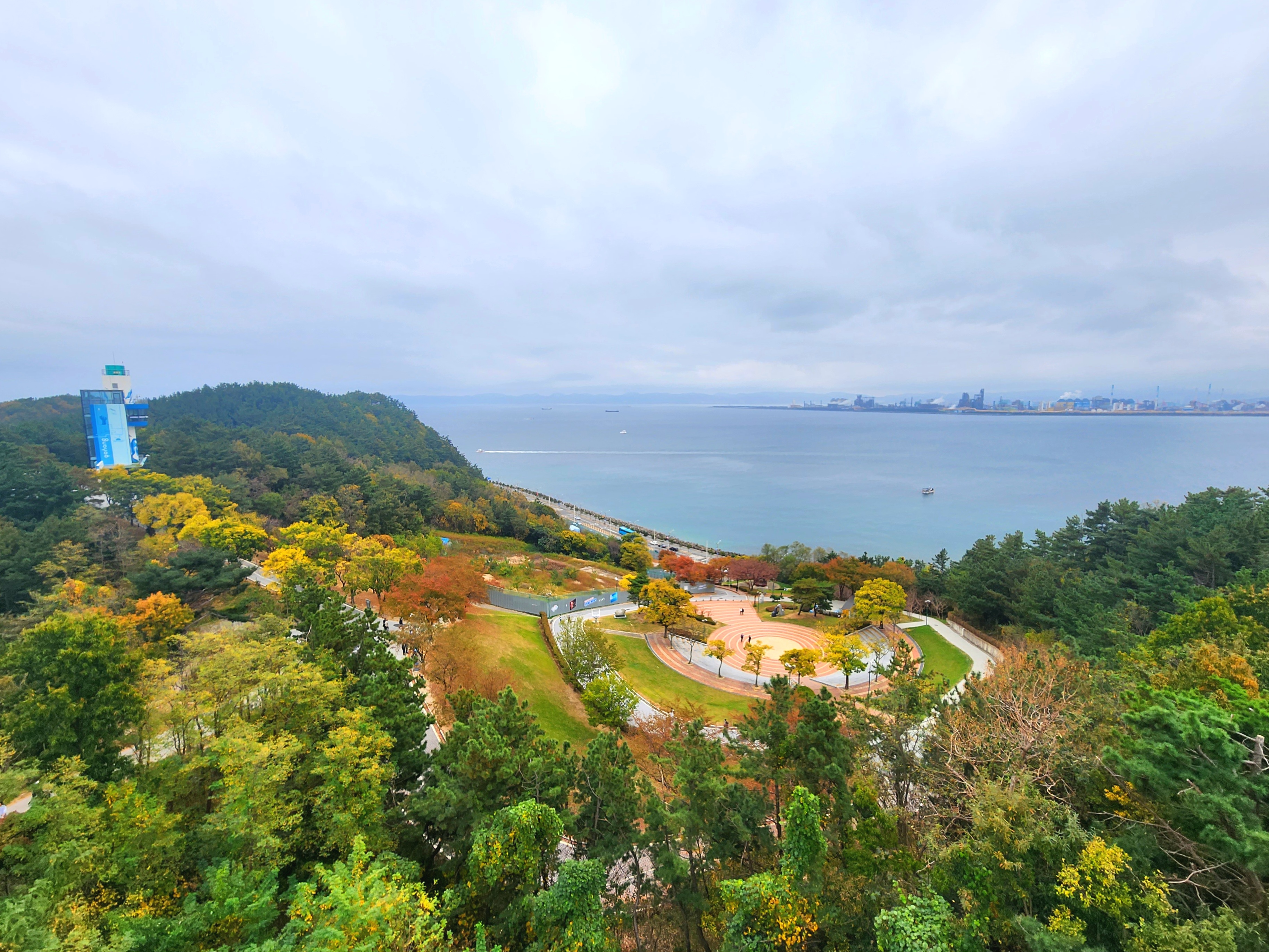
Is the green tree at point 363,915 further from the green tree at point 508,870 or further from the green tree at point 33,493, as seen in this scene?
the green tree at point 33,493

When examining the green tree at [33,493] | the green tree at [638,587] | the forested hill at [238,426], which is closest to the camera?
the green tree at [638,587]

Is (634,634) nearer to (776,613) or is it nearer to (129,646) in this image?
(776,613)

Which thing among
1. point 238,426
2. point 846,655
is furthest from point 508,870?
point 238,426

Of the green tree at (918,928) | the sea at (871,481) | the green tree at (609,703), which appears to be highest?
the green tree at (918,928)

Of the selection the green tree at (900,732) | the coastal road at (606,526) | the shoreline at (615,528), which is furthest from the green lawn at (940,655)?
the coastal road at (606,526)

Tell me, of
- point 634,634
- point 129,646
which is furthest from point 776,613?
point 129,646

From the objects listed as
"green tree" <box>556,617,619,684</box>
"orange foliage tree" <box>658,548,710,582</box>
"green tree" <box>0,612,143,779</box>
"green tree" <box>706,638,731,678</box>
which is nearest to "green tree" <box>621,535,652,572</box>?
"orange foliage tree" <box>658,548,710,582</box>
